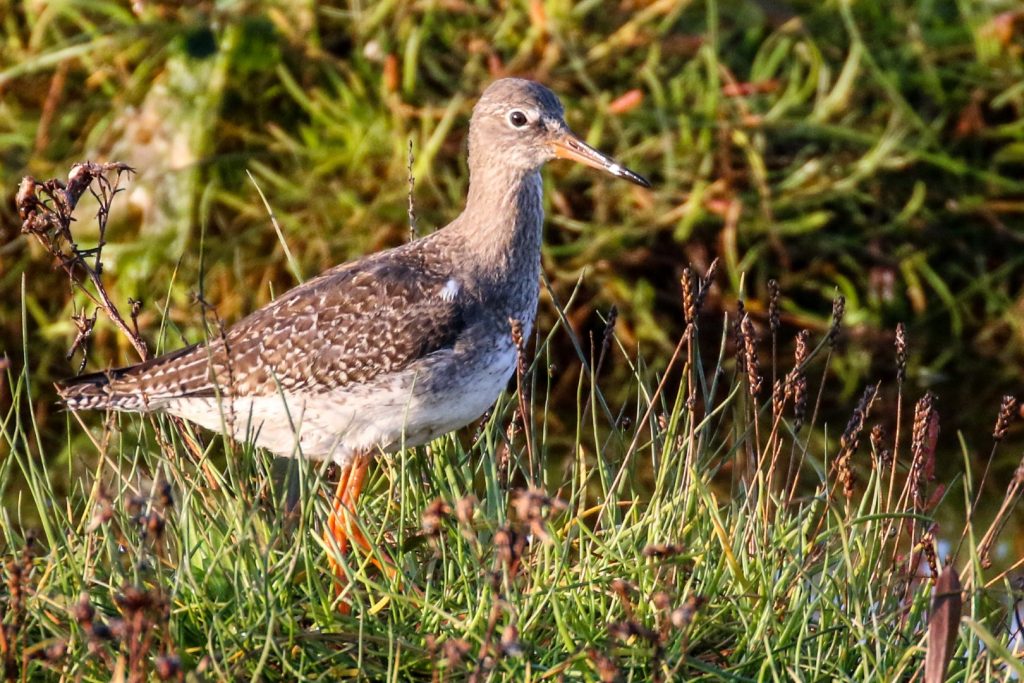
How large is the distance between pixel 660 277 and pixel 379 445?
171 inches

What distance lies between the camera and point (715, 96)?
28.7 ft

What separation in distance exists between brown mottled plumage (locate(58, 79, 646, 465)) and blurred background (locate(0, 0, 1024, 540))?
307cm

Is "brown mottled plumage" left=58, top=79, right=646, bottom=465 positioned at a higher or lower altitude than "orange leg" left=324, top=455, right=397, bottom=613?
higher

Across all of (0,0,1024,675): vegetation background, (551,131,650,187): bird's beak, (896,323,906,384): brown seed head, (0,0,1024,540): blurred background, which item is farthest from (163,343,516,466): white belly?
(0,0,1024,540): blurred background

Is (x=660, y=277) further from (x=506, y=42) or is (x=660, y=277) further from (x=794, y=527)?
(x=794, y=527)

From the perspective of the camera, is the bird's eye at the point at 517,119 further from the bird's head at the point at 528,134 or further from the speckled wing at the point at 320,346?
the speckled wing at the point at 320,346

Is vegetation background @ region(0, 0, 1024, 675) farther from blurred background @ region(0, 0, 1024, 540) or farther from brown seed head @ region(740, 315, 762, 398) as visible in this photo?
brown seed head @ region(740, 315, 762, 398)

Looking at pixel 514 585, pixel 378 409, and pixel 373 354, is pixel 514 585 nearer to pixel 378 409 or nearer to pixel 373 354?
pixel 378 409

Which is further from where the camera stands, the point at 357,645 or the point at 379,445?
the point at 379,445

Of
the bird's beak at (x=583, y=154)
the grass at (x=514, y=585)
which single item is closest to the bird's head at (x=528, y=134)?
the bird's beak at (x=583, y=154)

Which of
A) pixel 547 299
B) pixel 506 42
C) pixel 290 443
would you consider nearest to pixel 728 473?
pixel 547 299

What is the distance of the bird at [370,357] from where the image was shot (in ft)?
16.5

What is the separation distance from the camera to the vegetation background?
8.66m

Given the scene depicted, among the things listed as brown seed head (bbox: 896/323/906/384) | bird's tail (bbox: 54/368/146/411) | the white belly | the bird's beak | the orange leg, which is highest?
the bird's beak
